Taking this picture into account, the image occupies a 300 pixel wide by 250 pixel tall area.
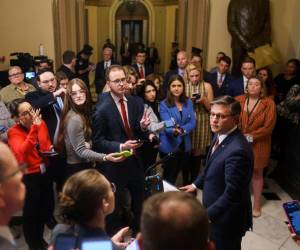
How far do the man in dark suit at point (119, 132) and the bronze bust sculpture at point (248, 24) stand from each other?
3.72 metres

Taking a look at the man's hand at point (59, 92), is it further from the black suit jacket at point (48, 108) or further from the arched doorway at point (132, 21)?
the arched doorway at point (132, 21)

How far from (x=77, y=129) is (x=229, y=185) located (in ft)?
4.04

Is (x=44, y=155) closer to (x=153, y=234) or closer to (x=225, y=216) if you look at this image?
(x=225, y=216)

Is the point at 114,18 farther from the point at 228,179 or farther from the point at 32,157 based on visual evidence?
the point at 228,179

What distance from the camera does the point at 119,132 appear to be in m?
2.62

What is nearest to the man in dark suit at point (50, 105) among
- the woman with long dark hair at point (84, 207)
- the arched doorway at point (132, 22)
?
the woman with long dark hair at point (84, 207)

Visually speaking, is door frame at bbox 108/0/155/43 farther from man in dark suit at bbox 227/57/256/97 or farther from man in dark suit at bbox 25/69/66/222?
man in dark suit at bbox 25/69/66/222

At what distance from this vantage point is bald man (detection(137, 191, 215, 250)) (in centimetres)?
99

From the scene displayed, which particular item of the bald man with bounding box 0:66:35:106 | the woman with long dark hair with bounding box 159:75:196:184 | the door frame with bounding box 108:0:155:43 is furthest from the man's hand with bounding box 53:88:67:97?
the door frame with bounding box 108:0:155:43

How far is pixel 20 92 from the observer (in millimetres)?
3650

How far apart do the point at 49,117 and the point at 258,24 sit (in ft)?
14.1

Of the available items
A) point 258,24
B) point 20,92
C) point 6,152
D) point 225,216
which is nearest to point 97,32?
point 258,24

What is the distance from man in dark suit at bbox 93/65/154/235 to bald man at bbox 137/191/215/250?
146 centimetres

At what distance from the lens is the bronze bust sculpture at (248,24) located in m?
5.75
